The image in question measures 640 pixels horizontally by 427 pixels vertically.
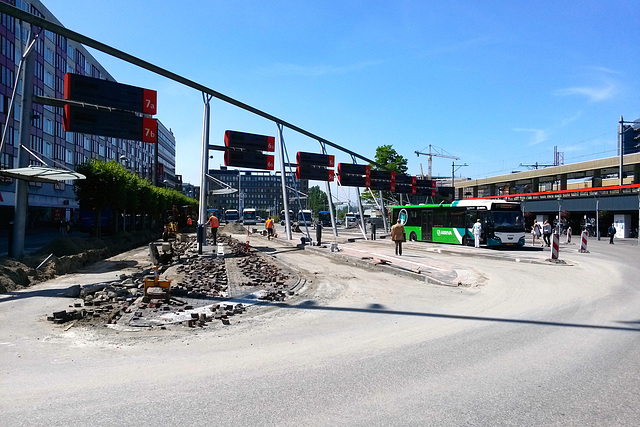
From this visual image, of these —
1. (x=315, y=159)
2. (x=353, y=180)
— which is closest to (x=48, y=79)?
(x=315, y=159)

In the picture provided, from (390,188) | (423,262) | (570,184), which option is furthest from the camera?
(570,184)

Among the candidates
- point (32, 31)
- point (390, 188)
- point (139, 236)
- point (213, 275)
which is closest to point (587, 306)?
point (213, 275)

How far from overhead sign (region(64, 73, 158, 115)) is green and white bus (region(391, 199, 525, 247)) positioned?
19.3 metres

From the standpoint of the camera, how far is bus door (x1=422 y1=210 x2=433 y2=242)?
32406mm

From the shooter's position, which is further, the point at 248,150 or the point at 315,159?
the point at 315,159

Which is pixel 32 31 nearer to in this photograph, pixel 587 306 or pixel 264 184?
pixel 587 306

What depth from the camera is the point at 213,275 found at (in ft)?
45.7

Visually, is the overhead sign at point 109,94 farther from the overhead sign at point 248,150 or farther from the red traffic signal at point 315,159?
the red traffic signal at point 315,159

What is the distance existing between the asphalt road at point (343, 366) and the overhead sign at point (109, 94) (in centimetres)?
818

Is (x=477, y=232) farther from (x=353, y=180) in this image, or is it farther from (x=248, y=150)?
(x=248, y=150)

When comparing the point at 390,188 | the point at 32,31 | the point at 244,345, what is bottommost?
the point at 244,345

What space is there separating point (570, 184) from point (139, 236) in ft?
180

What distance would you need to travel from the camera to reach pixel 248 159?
81.5 ft

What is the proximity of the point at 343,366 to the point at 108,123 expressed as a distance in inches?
555
